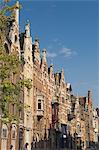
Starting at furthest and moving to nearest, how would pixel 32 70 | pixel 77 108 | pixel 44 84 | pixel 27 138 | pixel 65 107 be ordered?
1. pixel 77 108
2. pixel 65 107
3. pixel 44 84
4. pixel 32 70
5. pixel 27 138

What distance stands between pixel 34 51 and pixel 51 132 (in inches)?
578

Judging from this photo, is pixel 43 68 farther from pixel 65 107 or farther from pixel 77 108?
pixel 77 108

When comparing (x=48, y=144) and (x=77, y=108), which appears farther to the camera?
(x=77, y=108)

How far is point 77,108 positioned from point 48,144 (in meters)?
24.6

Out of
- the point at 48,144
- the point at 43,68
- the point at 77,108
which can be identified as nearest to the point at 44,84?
the point at 43,68

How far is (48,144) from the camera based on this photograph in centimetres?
5662

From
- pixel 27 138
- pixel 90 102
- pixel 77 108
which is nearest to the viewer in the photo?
pixel 27 138

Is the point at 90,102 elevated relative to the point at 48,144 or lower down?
elevated

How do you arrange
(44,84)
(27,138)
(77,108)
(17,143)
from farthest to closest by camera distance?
1. (77,108)
2. (44,84)
3. (27,138)
4. (17,143)

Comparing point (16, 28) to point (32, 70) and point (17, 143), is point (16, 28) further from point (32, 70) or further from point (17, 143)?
point (17, 143)

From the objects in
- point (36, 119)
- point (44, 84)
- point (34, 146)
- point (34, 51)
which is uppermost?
point (34, 51)

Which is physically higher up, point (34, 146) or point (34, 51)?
point (34, 51)

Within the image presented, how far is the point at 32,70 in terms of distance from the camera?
50188mm

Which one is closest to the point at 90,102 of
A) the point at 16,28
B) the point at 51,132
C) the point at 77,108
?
the point at 77,108
